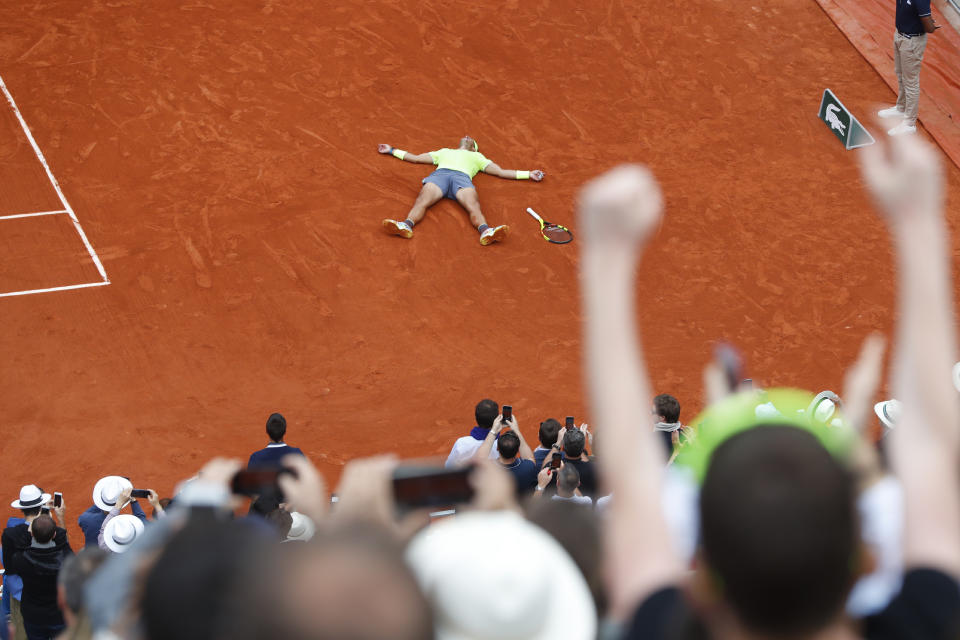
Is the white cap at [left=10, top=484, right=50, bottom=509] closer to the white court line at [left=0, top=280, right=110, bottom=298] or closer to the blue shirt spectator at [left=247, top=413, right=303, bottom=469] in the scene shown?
the blue shirt spectator at [left=247, top=413, right=303, bottom=469]

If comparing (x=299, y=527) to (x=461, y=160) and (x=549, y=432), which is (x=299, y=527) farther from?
(x=461, y=160)

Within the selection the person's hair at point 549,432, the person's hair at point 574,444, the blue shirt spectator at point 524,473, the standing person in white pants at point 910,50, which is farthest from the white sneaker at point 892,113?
the blue shirt spectator at point 524,473

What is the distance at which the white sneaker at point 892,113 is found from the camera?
15.0m

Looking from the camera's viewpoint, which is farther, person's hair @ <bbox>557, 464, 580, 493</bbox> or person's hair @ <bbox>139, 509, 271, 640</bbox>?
person's hair @ <bbox>557, 464, 580, 493</bbox>

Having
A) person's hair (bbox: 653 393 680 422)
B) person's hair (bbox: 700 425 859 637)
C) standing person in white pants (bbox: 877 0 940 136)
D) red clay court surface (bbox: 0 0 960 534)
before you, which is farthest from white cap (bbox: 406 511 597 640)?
standing person in white pants (bbox: 877 0 940 136)

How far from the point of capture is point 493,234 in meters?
12.6

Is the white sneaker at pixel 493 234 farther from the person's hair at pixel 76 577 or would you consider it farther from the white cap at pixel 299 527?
the person's hair at pixel 76 577

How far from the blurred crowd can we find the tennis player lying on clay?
998cm

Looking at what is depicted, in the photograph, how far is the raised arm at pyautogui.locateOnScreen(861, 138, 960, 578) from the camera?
6.28 ft

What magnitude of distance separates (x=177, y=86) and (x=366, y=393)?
6.69 m

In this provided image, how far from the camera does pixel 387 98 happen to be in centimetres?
1507

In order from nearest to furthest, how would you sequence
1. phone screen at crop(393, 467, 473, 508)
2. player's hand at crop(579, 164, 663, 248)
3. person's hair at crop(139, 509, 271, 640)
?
player's hand at crop(579, 164, 663, 248)
person's hair at crop(139, 509, 271, 640)
phone screen at crop(393, 467, 473, 508)

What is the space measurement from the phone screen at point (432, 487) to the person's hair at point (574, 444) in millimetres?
4341

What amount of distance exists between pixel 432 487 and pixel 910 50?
13.5m
